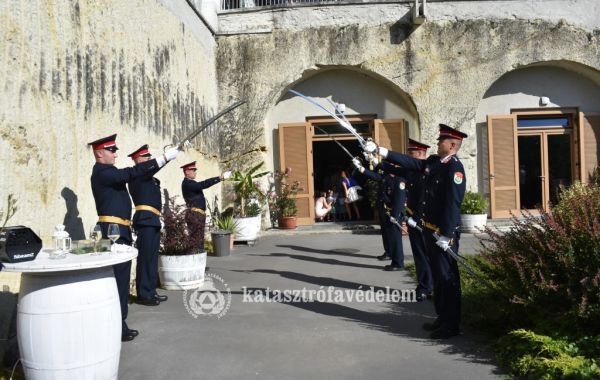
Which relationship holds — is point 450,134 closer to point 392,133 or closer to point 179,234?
point 179,234

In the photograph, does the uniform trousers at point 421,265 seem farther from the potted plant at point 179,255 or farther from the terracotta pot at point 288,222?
the terracotta pot at point 288,222

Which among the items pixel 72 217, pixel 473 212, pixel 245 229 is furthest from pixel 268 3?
pixel 72 217

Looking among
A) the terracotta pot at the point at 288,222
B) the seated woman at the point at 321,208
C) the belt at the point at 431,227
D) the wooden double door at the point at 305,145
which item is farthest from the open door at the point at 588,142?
the belt at the point at 431,227

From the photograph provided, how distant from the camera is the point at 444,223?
4.72 metres

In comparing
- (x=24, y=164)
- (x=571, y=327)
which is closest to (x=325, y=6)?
(x=24, y=164)

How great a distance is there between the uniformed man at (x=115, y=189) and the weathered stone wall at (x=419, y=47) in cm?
780

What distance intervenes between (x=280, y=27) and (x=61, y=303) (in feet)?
34.6

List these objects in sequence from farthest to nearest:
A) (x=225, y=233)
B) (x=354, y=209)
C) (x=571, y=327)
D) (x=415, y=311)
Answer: (x=354, y=209) < (x=225, y=233) < (x=415, y=311) < (x=571, y=327)

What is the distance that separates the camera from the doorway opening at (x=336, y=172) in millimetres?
14422

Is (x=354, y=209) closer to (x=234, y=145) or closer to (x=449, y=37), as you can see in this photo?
(x=234, y=145)

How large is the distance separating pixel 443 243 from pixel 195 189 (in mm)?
4414

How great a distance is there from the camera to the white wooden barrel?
3.27 metres

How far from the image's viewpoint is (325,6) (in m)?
12.6

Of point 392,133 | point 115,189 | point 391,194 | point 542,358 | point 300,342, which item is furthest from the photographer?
point 392,133
